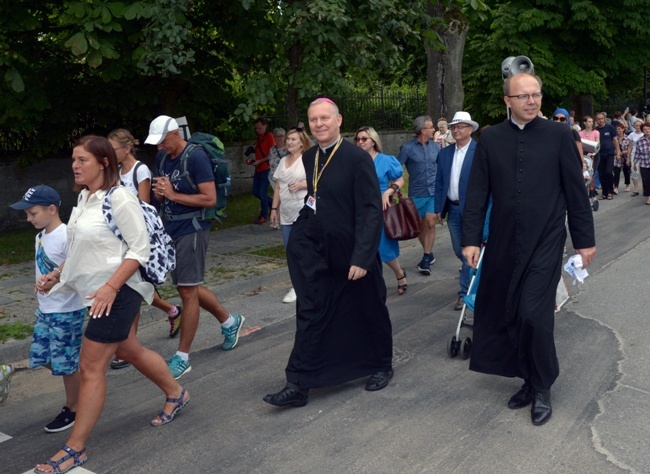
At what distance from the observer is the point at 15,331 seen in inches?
271

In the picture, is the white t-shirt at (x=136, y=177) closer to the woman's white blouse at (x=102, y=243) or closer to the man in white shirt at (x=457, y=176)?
the woman's white blouse at (x=102, y=243)

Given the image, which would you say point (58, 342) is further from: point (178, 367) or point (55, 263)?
point (178, 367)

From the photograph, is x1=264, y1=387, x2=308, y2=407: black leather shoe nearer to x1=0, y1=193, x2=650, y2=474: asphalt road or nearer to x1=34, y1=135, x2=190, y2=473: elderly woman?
x1=0, y1=193, x2=650, y2=474: asphalt road

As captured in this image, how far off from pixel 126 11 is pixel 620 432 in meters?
6.81

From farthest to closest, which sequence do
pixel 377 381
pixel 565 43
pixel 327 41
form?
pixel 565 43
pixel 327 41
pixel 377 381

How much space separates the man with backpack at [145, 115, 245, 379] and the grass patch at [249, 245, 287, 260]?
4.29 metres

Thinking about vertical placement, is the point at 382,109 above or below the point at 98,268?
above

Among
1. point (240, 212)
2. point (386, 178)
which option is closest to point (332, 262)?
point (386, 178)

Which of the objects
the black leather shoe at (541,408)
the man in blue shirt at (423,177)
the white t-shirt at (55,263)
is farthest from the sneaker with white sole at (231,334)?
the man in blue shirt at (423,177)

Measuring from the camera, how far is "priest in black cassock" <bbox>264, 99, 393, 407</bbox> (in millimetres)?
5004

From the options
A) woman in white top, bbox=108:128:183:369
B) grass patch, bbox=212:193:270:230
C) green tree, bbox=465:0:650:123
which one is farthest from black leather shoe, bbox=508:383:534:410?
green tree, bbox=465:0:650:123

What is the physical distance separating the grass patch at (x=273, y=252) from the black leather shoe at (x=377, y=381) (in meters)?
4.90

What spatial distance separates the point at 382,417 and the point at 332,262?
40.0 inches

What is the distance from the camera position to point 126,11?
8812mm
